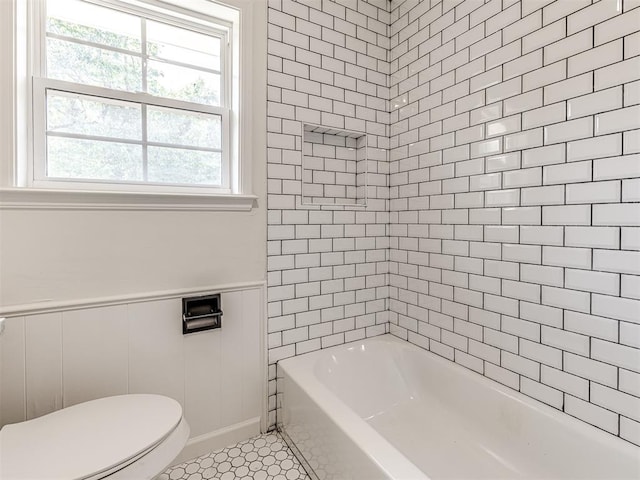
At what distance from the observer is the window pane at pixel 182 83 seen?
64.5 inches

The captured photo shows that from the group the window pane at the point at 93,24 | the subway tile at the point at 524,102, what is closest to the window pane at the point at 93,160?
the window pane at the point at 93,24

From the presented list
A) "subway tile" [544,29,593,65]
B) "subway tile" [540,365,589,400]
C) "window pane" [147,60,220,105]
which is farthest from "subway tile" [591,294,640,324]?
"window pane" [147,60,220,105]

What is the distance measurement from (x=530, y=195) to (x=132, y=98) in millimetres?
1897

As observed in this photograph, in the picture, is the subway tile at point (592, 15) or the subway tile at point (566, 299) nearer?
the subway tile at point (592, 15)

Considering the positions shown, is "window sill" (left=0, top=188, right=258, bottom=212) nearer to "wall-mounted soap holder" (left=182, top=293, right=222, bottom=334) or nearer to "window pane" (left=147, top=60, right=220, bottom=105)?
"wall-mounted soap holder" (left=182, top=293, right=222, bottom=334)

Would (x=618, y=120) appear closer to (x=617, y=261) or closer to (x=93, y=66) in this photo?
(x=617, y=261)

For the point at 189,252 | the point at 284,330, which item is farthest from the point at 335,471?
the point at 189,252

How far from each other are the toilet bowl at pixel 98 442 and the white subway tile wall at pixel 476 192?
768mm

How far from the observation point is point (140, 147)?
5.25 ft

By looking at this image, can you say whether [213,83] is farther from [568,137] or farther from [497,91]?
[568,137]

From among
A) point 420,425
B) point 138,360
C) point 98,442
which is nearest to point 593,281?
point 420,425

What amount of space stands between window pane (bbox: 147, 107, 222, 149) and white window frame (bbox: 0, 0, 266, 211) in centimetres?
10

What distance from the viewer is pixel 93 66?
152 centimetres

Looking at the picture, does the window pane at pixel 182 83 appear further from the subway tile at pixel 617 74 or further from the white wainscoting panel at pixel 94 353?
the subway tile at pixel 617 74
